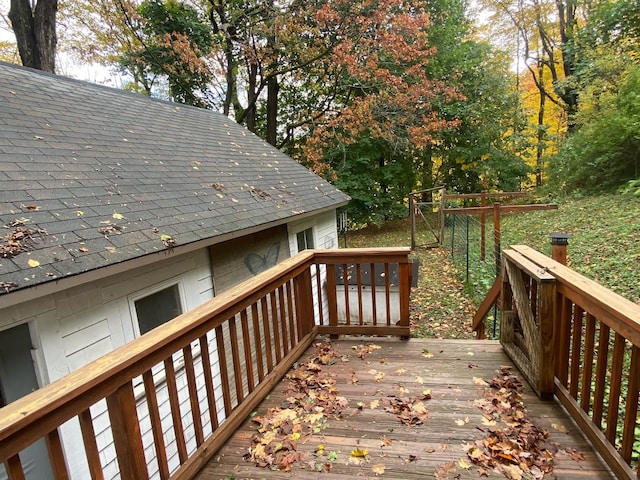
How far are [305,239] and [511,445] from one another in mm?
6094

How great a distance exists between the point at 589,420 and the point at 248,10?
533 inches

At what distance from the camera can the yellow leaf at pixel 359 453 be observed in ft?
6.95

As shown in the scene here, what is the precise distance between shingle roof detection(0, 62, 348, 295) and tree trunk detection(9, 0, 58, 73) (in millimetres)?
3306

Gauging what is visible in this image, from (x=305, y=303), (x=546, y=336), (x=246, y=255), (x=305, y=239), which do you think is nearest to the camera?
(x=546, y=336)

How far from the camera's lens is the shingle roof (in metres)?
2.92

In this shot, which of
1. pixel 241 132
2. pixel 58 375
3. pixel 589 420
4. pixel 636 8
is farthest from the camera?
pixel 636 8

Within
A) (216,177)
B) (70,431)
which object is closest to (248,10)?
(216,177)

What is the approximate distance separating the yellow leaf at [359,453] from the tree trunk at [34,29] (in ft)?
34.2

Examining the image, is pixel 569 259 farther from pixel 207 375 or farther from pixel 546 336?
pixel 207 375

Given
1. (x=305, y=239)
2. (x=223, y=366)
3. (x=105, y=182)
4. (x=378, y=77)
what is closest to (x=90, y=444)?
(x=223, y=366)

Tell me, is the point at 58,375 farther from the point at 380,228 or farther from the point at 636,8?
the point at 636,8

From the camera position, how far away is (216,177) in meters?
5.91

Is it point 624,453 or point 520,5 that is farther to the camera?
point 520,5

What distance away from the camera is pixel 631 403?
5.49 ft
